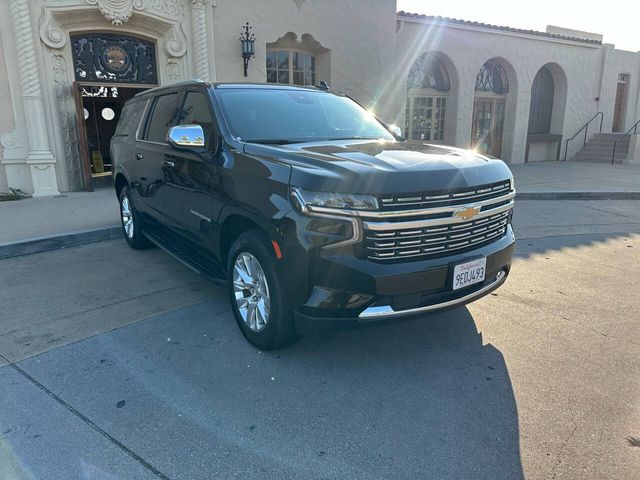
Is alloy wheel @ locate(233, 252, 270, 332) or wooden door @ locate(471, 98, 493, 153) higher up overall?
wooden door @ locate(471, 98, 493, 153)

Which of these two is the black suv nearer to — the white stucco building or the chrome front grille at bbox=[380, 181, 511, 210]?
the chrome front grille at bbox=[380, 181, 511, 210]

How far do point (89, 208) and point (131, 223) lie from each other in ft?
9.67

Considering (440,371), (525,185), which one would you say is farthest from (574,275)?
(525,185)

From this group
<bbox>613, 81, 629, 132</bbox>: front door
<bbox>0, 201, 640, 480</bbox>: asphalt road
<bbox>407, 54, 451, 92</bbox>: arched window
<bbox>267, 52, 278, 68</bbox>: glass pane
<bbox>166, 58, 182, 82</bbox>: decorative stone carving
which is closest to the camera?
<bbox>0, 201, 640, 480</bbox>: asphalt road

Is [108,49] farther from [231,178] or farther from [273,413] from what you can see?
[273,413]

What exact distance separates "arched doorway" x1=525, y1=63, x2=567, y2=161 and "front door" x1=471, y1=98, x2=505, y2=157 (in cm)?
146

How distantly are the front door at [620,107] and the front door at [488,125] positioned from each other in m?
7.29

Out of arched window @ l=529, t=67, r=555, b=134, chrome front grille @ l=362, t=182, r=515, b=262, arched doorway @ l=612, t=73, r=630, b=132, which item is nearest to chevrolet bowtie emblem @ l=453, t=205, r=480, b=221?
chrome front grille @ l=362, t=182, r=515, b=262

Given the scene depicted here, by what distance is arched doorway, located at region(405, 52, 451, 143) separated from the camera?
15.7 meters

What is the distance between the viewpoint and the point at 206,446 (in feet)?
8.12

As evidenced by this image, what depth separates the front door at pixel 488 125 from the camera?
1723 cm

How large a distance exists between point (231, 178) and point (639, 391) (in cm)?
308

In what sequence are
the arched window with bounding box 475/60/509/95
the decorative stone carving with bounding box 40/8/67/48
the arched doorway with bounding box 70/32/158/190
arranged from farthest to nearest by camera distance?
the arched window with bounding box 475/60/509/95 < the arched doorway with bounding box 70/32/158/190 < the decorative stone carving with bounding box 40/8/67/48

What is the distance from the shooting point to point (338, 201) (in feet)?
9.21
